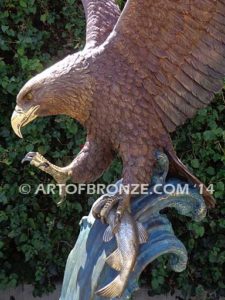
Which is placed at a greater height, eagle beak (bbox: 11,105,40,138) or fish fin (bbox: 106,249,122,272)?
eagle beak (bbox: 11,105,40,138)

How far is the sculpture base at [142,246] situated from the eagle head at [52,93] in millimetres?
307

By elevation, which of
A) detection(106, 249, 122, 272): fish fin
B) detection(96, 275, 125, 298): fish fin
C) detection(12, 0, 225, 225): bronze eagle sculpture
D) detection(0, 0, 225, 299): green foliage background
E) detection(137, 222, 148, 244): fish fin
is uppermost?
detection(12, 0, 225, 225): bronze eagle sculpture

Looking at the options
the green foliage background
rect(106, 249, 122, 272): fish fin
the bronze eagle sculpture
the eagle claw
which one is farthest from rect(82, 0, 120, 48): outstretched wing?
the green foliage background

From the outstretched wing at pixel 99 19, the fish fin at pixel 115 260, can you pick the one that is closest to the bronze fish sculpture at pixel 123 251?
the fish fin at pixel 115 260

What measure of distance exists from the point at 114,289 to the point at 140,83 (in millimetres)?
542

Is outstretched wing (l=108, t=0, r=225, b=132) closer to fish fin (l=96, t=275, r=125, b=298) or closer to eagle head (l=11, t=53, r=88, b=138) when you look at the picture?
eagle head (l=11, t=53, r=88, b=138)

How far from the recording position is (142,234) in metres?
1.70

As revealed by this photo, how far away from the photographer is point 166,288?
10.00 feet

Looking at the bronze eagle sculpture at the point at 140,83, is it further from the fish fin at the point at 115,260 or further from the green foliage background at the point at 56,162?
the green foliage background at the point at 56,162

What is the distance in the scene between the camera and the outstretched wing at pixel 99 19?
186 cm

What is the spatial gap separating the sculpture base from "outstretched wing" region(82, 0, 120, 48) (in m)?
0.47

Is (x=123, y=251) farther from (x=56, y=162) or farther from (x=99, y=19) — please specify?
(x=56, y=162)

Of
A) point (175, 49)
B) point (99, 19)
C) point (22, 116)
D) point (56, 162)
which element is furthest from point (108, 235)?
point (56, 162)

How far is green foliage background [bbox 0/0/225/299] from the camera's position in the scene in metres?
2.83
